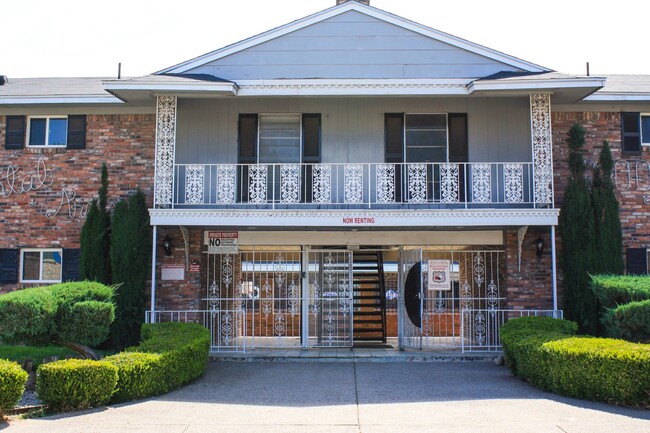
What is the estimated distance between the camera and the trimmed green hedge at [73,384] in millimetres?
8500

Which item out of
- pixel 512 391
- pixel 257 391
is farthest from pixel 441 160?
pixel 257 391

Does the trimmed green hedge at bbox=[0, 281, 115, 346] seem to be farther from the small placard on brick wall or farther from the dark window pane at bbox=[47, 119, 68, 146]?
the dark window pane at bbox=[47, 119, 68, 146]

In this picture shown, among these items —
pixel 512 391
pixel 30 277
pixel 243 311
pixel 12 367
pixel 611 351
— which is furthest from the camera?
pixel 30 277

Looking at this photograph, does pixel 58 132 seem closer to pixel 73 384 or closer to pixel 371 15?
pixel 371 15

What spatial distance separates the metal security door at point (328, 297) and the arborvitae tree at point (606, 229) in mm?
4922

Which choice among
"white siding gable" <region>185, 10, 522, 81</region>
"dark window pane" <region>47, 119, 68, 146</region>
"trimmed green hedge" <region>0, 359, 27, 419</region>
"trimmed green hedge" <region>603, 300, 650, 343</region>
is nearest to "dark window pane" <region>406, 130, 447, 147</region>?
"white siding gable" <region>185, 10, 522, 81</region>

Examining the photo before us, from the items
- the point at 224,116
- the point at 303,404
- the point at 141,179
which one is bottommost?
the point at 303,404

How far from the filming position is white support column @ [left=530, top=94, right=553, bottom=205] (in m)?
12.9

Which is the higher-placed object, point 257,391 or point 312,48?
point 312,48

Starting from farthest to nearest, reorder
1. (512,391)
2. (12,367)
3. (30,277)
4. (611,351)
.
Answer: (30,277)
(512,391)
(611,351)
(12,367)

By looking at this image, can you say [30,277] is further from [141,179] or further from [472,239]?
[472,239]

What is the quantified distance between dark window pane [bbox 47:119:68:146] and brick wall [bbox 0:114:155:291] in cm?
25

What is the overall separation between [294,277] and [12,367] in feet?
22.9

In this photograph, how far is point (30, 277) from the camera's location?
1438 centimetres
